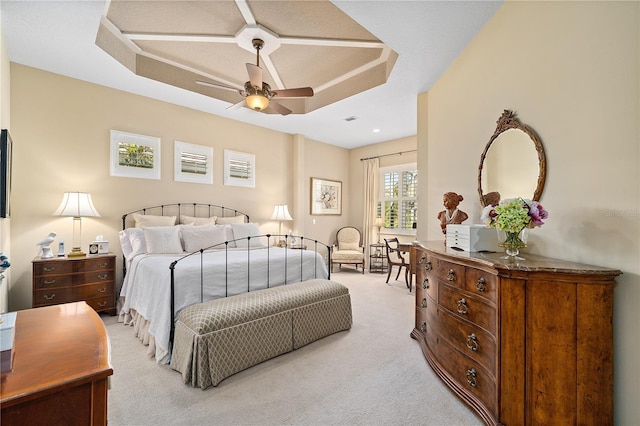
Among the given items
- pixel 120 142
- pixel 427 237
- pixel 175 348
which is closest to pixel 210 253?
pixel 175 348

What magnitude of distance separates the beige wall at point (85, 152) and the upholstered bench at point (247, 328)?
8.58 ft

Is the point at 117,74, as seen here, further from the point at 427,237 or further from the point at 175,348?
the point at 427,237

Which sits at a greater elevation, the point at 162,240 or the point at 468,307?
the point at 162,240

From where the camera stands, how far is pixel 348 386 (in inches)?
87.6

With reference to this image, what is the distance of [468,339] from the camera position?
6.51ft

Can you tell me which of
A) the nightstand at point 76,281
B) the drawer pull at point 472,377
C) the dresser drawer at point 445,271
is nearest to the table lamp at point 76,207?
the nightstand at point 76,281

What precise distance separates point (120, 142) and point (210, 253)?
217cm

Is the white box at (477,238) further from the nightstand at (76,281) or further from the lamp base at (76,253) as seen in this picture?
the lamp base at (76,253)

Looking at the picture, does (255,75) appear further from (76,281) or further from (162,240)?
(76,281)

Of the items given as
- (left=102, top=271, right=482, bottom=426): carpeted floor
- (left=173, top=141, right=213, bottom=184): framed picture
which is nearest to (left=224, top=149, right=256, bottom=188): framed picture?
(left=173, top=141, right=213, bottom=184): framed picture

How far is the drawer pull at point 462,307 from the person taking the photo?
2010 millimetres

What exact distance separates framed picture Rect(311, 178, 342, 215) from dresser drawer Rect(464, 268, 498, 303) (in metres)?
5.08

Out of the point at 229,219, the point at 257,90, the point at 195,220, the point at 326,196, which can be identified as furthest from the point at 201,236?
the point at 326,196

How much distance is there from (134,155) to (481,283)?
4727 mm
